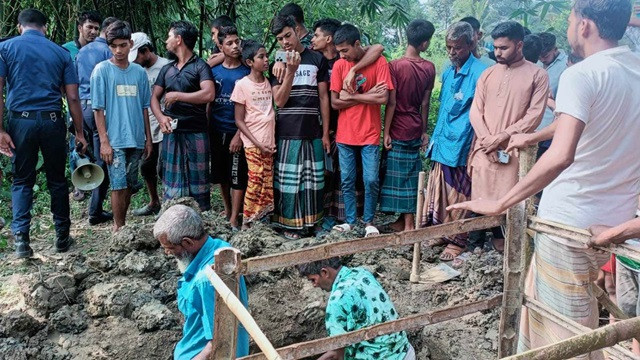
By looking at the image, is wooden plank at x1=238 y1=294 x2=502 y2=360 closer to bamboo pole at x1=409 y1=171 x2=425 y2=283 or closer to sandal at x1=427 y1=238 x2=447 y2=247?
bamboo pole at x1=409 y1=171 x2=425 y2=283

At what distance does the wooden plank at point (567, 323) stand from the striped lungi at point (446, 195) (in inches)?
94.1

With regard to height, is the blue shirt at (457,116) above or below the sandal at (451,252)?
above

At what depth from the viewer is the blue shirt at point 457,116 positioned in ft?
16.3

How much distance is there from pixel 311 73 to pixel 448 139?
4.34ft

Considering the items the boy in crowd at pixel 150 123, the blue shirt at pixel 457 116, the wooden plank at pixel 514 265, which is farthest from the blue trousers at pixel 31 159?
A: the wooden plank at pixel 514 265

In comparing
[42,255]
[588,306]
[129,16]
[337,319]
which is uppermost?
[129,16]

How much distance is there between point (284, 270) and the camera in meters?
4.33

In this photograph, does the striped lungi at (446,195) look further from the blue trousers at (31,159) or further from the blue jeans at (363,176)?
the blue trousers at (31,159)

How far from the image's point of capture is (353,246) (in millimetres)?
2242

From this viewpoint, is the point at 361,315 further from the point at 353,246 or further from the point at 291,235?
the point at 291,235

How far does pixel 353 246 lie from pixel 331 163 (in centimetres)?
333

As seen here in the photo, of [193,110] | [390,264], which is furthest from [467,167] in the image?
[193,110]

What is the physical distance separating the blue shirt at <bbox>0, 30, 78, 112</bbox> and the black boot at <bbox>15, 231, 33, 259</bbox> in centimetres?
100

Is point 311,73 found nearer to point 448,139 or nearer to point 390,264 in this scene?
point 448,139
